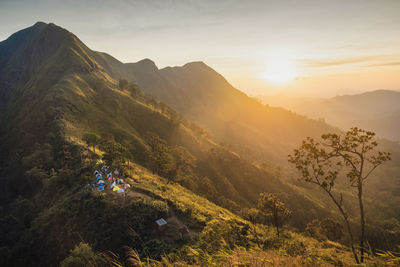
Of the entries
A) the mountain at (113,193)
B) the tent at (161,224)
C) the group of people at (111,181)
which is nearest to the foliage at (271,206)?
the mountain at (113,193)

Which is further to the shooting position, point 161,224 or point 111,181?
point 111,181

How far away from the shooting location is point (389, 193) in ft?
477

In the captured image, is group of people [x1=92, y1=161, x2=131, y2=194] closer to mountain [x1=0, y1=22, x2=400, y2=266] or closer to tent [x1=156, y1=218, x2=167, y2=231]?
mountain [x1=0, y1=22, x2=400, y2=266]

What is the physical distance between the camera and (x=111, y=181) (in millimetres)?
32781

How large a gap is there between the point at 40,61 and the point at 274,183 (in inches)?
8800

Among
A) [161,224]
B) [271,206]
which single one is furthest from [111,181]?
[271,206]

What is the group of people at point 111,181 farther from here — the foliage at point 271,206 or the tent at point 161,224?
the foliage at point 271,206

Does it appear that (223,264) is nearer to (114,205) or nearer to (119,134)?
(114,205)

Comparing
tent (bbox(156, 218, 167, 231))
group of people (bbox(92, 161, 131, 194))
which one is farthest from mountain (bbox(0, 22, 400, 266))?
group of people (bbox(92, 161, 131, 194))

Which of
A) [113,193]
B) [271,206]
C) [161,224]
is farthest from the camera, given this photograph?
[271,206]

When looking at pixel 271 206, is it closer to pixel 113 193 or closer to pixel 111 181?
pixel 113 193

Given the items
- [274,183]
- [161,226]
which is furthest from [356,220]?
[161,226]

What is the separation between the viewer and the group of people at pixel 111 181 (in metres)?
30.5

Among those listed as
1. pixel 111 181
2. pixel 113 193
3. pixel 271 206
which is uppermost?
pixel 111 181
